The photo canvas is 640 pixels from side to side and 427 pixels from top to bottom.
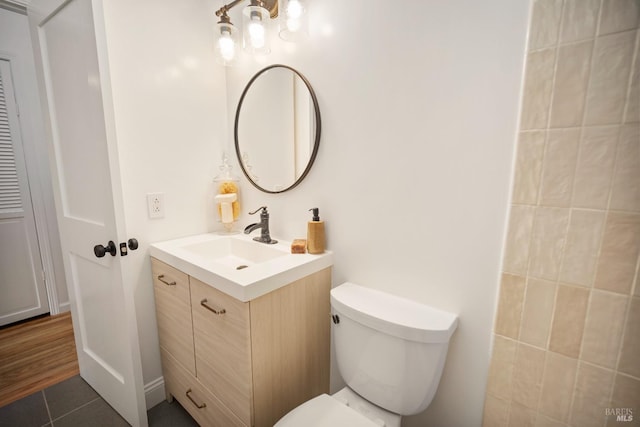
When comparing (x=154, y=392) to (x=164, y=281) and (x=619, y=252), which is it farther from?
(x=619, y=252)

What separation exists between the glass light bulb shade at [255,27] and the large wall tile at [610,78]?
115 cm

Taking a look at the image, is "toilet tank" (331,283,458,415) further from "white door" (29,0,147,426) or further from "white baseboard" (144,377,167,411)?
"white baseboard" (144,377,167,411)

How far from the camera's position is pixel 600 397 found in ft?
2.21

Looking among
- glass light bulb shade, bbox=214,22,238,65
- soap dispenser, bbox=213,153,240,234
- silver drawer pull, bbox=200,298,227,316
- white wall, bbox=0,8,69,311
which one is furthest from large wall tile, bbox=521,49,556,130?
white wall, bbox=0,8,69,311

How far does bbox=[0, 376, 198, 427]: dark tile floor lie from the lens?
1.35 metres

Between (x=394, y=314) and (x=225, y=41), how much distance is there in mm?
1451

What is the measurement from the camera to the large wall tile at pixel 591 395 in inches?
26.3

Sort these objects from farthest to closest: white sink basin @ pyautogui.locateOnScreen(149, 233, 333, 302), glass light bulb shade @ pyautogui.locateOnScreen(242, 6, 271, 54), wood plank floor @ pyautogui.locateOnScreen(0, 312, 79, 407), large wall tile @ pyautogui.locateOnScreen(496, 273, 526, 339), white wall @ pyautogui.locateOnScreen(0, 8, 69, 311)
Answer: white wall @ pyautogui.locateOnScreen(0, 8, 69, 311)
wood plank floor @ pyautogui.locateOnScreen(0, 312, 79, 407)
glass light bulb shade @ pyautogui.locateOnScreen(242, 6, 271, 54)
white sink basin @ pyautogui.locateOnScreen(149, 233, 333, 302)
large wall tile @ pyautogui.locateOnScreen(496, 273, 526, 339)

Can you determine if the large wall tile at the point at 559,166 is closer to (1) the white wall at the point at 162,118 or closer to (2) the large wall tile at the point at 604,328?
(2) the large wall tile at the point at 604,328

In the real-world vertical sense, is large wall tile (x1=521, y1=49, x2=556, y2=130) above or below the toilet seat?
above

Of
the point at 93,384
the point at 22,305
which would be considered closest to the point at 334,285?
the point at 93,384

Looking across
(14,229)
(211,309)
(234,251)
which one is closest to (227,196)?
(234,251)

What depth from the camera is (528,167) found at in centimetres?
72

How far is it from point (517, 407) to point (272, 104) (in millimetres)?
1508
